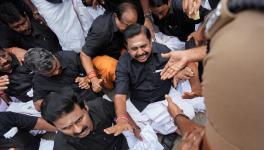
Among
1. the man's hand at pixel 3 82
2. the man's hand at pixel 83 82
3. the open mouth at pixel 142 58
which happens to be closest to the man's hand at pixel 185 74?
the open mouth at pixel 142 58

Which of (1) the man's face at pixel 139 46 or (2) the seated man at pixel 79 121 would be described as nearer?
(2) the seated man at pixel 79 121

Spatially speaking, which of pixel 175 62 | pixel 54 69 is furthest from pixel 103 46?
pixel 175 62

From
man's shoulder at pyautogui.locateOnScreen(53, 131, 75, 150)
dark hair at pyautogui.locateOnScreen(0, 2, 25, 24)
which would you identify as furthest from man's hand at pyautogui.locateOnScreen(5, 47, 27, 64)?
man's shoulder at pyautogui.locateOnScreen(53, 131, 75, 150)

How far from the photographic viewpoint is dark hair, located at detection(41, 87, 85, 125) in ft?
7.68

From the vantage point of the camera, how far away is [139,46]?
2.80m

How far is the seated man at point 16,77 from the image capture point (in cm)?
352

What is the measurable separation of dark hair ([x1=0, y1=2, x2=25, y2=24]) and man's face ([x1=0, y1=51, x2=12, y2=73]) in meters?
0.37

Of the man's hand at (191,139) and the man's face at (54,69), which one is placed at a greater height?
the man's hand at (191,139)

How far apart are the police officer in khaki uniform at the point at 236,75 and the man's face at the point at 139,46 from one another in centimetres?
197

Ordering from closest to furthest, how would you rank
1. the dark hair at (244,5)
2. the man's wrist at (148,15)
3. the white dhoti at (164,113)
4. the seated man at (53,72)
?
the dark hair at (244,5) → the white dhoti at (164,113) → the seated man at (53,72) → the man's wrist at (148,15)

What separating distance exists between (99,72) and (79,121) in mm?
1089

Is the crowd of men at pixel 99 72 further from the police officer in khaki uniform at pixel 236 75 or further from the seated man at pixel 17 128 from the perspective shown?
the police officer in khaki uniform at pixel 236 75

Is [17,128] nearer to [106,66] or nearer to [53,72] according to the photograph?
[53,72]

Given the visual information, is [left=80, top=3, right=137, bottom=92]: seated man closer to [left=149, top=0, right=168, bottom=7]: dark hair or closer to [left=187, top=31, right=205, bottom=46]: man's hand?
[left=149, top=0, right=168, bottom=7]: dark hair
